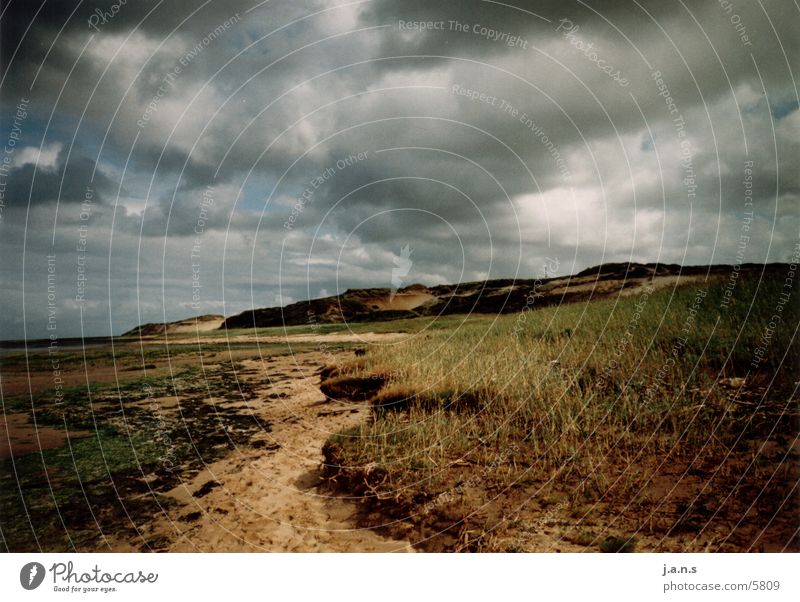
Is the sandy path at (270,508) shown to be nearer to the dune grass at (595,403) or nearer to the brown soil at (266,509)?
the brown soil at (266,509)

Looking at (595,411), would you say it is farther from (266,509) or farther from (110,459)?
(110,459)

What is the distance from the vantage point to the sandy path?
6.48m

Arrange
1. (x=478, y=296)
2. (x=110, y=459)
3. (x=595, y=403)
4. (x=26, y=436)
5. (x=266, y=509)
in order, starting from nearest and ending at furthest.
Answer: (x=266, y=509), (x=110, y=459), (x=595, y=403), (x=26, y=436), (x=478, y=296)

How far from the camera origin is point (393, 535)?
644 cm

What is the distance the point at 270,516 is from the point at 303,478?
1063 mm

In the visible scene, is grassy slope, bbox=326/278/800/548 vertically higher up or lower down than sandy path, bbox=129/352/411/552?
higher up

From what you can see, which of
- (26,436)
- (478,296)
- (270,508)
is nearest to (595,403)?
(270,508)

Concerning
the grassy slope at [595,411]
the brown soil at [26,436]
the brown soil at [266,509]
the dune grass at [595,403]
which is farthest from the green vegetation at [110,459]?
the grassy slope at [595,411]

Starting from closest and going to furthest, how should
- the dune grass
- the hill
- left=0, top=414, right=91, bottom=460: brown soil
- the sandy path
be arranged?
the sandy path → the dune grass → left=0, top=414, right=91, bottom=460: brown soil → the hill

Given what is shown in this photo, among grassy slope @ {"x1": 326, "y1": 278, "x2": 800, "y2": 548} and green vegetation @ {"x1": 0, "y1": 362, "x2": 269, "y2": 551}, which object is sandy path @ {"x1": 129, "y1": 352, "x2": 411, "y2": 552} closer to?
green vegetation @ {"x1": 0, "y1": 362, "x2": 269, "y2": 551}

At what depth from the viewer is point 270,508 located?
7.01 m

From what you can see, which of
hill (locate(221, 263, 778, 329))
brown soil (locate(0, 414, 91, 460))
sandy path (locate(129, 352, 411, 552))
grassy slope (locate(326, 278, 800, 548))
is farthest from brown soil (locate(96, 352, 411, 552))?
hill (locate(221, 263, 778, 329))

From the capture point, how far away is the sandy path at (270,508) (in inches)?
255
